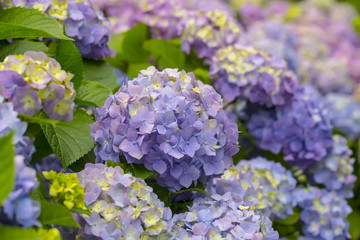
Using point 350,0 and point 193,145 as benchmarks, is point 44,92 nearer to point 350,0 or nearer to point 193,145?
point 193,145

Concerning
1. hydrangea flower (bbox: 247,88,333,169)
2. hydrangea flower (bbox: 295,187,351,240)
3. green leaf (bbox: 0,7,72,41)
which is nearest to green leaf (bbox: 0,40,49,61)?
green leaf (bbox: 0,7,72,41)

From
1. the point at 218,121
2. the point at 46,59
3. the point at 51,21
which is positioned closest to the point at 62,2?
the point at 51,21

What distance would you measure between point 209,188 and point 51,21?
1.59 ft

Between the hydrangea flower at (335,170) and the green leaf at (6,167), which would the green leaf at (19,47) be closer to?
the green leaf at (6,167)

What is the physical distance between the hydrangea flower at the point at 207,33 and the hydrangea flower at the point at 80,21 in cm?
35

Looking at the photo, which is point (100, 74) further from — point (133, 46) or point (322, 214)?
point (322, 214)

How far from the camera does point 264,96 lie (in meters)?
1.41

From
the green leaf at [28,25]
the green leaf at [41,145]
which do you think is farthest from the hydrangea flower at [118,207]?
the green leaf at [28,25]

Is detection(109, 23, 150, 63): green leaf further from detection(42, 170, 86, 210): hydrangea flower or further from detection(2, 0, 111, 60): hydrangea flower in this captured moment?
detection(42, 170, 86, 210): hydrangea flower

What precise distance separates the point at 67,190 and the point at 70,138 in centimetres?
19

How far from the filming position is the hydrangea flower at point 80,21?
112 cm

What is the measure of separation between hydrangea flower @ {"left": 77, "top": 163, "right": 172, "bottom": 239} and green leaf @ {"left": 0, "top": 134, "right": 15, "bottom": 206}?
210mm

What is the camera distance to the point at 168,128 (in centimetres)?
89

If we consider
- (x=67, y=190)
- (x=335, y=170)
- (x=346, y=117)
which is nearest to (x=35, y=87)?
(x=67, y=190)
